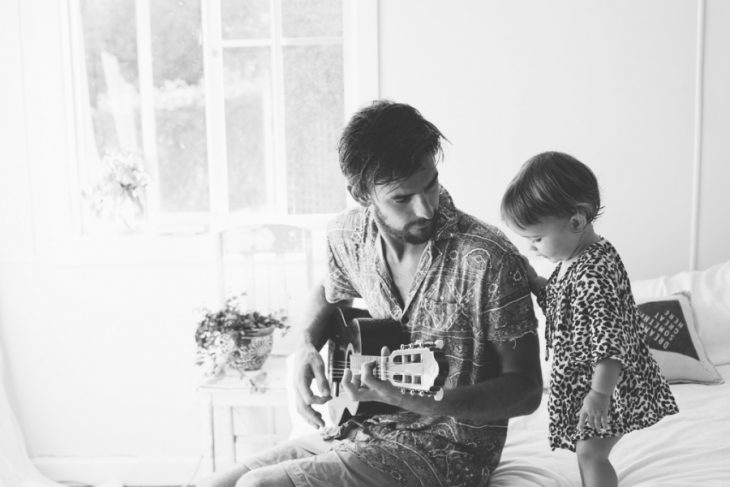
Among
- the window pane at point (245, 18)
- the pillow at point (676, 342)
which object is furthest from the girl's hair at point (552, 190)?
the window pane at point (245, 18)

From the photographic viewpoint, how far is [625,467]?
62.6 inches

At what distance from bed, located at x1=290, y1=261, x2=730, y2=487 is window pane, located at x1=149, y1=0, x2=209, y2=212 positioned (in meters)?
1.34

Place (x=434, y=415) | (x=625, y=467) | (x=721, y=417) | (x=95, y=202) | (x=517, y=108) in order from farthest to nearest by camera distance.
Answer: (x=95, y=202) < (x=517, y=108) < (x=721, y=417) < (x=625, y=467) < (x=434, y=415)

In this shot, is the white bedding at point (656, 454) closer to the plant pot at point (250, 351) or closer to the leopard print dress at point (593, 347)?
the leopard print dress at point (593, 347)

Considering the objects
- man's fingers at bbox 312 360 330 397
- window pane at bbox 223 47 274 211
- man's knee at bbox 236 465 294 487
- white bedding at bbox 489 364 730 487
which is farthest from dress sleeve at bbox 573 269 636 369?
window pane at bbox 223 47 274 211

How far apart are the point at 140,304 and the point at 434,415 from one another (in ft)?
6.58

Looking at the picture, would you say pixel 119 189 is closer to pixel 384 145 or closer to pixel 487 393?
pixel 384 145

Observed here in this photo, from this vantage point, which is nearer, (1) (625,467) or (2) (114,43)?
(1) (625,467)

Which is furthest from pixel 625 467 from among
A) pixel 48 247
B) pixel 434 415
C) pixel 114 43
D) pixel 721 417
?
pixel 114 43

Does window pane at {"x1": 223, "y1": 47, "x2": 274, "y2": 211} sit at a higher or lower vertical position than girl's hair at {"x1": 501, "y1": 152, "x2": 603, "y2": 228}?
higher

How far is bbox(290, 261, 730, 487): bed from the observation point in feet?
4.94

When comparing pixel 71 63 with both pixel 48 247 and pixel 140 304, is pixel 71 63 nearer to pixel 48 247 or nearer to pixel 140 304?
pixel 48 247

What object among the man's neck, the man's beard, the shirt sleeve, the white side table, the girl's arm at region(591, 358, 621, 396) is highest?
the man's beard

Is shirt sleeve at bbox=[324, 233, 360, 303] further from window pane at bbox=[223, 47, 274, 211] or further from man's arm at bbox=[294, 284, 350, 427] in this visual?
window pane at bbox=[223, 47, 274, 211]
